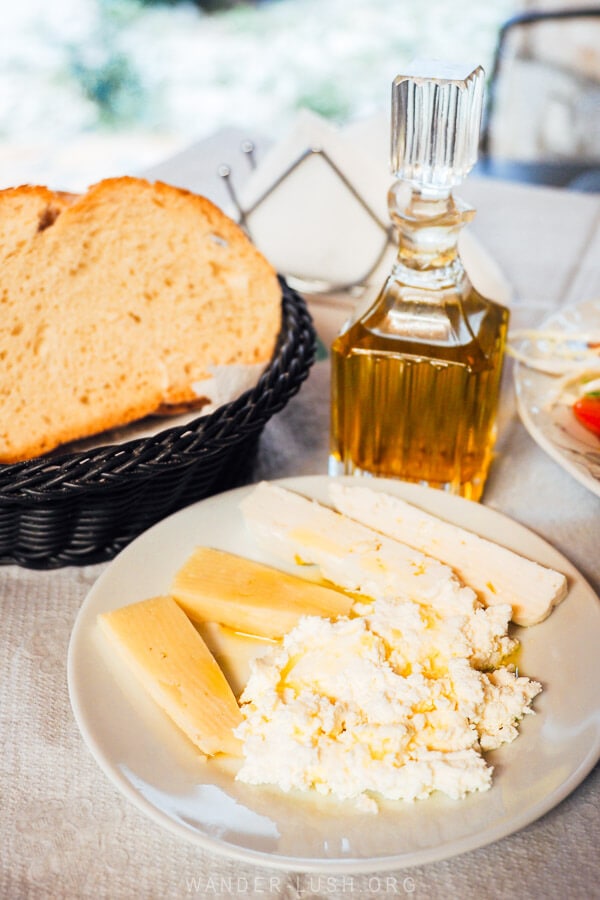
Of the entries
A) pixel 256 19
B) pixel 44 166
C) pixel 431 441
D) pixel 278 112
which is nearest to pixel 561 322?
pixel 431 441

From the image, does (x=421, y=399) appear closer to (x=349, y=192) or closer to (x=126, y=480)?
(x=126, y=480)

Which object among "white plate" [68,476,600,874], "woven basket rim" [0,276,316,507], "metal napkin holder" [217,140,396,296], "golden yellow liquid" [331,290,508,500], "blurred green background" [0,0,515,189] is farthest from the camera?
"blurred green background" [0,0,515,189]

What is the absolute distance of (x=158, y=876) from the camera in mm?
590

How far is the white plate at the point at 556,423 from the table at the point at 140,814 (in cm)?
8

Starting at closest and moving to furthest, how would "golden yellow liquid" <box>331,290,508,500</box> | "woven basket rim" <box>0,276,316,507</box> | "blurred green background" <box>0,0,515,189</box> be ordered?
1. "woven basket rim" <box>0,276,316,507</box>
2. "golden yellow liquid" <box>331,290,508,500</box>
3. "blurred green background" <box>0,0,515,189</box>

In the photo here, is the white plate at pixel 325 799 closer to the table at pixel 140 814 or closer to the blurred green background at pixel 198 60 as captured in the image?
the table at pixel 140 814

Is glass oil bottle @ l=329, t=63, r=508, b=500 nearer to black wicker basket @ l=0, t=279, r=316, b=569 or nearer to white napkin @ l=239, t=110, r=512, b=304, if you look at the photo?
black wicker basket @ l=0, t=279, r=316, b=569

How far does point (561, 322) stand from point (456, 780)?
71cm

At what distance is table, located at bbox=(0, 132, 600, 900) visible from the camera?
586 millimetres

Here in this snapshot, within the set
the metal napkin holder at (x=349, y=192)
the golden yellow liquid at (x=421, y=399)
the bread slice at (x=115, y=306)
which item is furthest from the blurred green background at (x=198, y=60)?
the golden yellow liquid at (x=421, y=399)

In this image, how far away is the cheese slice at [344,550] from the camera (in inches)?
29.1

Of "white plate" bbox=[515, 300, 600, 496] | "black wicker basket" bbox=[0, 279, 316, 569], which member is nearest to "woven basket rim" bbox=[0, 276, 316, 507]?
"black wicker basket" bbox=[0, 279, 316, 569]

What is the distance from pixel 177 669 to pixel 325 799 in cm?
15

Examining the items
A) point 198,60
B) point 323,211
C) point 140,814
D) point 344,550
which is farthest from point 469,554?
point 198,60
